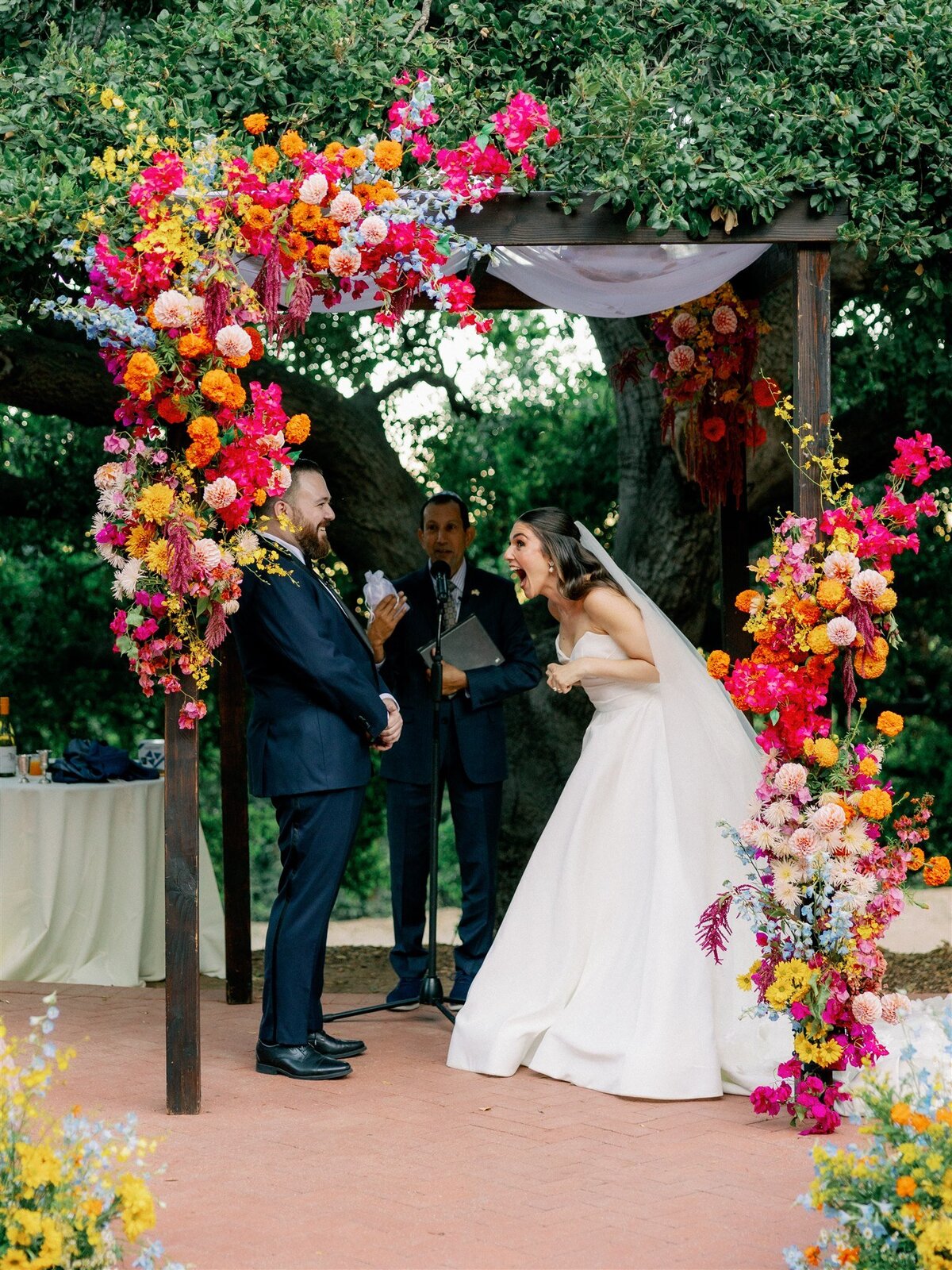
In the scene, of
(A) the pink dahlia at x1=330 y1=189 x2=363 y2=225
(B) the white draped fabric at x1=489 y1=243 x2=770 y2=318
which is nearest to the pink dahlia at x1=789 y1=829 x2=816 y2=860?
(B) the white draped fabric at x1=489 y1=243 x2=770 y2=318

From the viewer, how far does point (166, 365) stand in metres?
4.44

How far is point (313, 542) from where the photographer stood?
5.17 meters

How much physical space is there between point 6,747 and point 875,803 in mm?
4689

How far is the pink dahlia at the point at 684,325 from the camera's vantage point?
6.23 m

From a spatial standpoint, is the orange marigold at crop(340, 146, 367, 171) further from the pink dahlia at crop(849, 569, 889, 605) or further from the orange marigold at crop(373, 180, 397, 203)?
the pink dahlia at crop(849, 569, 889, 605)

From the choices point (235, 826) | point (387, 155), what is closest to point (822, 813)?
point (387, 155)

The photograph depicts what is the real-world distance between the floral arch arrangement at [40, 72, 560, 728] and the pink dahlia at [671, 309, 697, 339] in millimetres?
1636

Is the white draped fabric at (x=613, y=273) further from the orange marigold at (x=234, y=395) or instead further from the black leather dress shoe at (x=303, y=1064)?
the black leather dress shoe at (x=303, y=1064)

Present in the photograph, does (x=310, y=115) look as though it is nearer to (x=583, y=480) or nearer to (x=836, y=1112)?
(x=836, y=1112)

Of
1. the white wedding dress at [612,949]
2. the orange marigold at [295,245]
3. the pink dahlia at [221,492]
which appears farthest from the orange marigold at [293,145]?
the white wedding dress at [612,949]

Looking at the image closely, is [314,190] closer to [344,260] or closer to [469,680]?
[344,260]

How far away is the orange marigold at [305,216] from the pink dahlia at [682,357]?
217 cm

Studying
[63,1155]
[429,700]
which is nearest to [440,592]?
[429,700]

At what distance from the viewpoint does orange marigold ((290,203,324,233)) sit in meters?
4.50
